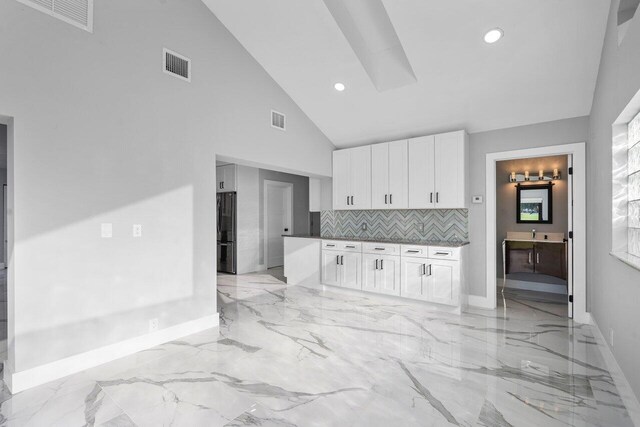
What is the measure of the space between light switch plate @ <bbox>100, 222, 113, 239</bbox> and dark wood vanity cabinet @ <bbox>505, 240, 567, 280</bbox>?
5472mm

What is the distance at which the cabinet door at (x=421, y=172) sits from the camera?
4.57 meters

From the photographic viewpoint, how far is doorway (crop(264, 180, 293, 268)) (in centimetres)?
743

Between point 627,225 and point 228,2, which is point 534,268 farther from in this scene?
point 228,2

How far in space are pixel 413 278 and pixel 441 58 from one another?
2727 millimetres

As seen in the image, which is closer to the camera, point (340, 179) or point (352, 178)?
point (352, 178)

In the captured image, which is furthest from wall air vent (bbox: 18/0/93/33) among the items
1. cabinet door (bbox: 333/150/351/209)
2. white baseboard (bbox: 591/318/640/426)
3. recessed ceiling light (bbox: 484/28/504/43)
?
white baseboard (bbox: 591/318/640/426)

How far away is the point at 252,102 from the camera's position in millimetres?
4086

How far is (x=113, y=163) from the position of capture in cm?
Result: 282

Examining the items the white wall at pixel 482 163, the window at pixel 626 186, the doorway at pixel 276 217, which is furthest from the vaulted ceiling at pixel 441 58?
the doorway at pixel 276 217

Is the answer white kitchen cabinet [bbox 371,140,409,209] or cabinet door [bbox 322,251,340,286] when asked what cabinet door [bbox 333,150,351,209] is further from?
cabinet door [bbox 322,251,340,286]

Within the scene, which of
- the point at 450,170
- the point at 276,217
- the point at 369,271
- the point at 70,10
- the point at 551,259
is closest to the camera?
the point at 70,10

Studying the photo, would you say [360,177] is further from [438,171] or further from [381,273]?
[381,273]

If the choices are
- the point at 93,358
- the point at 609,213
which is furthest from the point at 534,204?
the point at 93,358

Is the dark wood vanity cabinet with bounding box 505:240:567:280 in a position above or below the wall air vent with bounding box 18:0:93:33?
below
